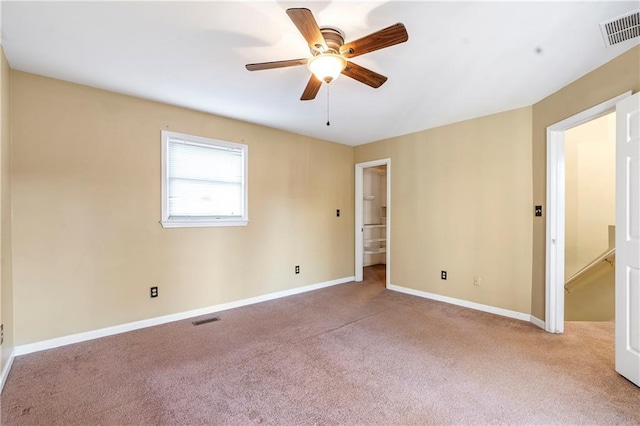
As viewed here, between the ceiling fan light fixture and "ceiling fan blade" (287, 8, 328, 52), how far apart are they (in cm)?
6

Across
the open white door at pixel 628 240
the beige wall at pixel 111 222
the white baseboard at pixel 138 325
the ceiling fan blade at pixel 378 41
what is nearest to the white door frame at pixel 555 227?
the open white door at pixel 628 240

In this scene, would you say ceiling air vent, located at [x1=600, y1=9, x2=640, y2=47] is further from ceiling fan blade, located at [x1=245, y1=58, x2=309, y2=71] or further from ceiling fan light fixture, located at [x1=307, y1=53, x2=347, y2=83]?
ceiling fan blade, located at [x1=245, y1=58, x2=309, y2=71]

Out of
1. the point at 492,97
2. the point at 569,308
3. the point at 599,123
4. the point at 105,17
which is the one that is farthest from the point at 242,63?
the point at 569,308

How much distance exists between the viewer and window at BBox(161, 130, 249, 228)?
10.8 feet

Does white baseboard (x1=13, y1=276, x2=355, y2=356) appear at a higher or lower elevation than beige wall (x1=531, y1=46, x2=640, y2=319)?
lower

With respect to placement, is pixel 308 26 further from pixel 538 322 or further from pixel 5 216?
pixel 538 322

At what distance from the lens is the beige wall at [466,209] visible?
335cm

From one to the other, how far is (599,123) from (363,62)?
12.5 feet

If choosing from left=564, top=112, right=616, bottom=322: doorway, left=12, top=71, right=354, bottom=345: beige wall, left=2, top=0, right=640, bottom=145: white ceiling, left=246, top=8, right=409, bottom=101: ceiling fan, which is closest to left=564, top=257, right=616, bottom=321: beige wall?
left=564, top=112, right=616, bottom=322: doorway

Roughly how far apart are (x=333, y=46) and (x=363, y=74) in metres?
0.33

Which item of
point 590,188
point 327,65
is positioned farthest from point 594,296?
Result: point 327,65

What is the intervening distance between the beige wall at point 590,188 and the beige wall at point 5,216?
6173 mm

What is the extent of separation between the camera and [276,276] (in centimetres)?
422

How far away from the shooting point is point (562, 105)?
278cm
